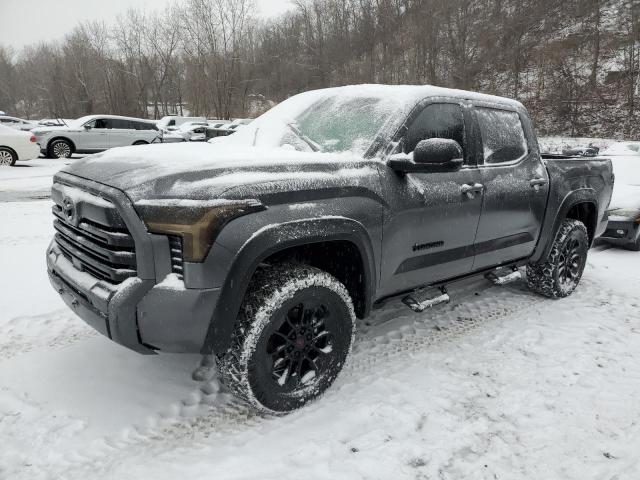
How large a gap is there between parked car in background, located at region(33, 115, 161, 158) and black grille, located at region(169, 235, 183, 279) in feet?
53.4

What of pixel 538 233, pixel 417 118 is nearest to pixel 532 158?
pixel 538 233

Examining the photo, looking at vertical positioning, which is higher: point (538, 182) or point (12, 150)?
point (12, 150)

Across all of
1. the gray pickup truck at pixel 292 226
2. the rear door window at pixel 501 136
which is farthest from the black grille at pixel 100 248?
the rear door window at pixel 501 136

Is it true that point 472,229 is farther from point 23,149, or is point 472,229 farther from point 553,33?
point 553,33

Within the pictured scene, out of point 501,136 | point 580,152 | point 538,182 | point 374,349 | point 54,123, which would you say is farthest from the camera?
point 54,123

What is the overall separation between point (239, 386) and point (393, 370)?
1.16m

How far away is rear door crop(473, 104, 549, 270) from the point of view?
359 centimetres

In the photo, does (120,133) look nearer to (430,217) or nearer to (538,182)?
(538,182)

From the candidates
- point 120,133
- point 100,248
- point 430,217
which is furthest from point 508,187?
point 120,133

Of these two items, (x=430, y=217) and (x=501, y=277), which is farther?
(x=501, y=277)

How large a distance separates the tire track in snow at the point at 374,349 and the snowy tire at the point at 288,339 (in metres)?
0.19

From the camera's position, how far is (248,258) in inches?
89.6

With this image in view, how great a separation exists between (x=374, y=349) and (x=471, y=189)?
53.0 inches

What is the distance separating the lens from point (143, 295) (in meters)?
2.19
